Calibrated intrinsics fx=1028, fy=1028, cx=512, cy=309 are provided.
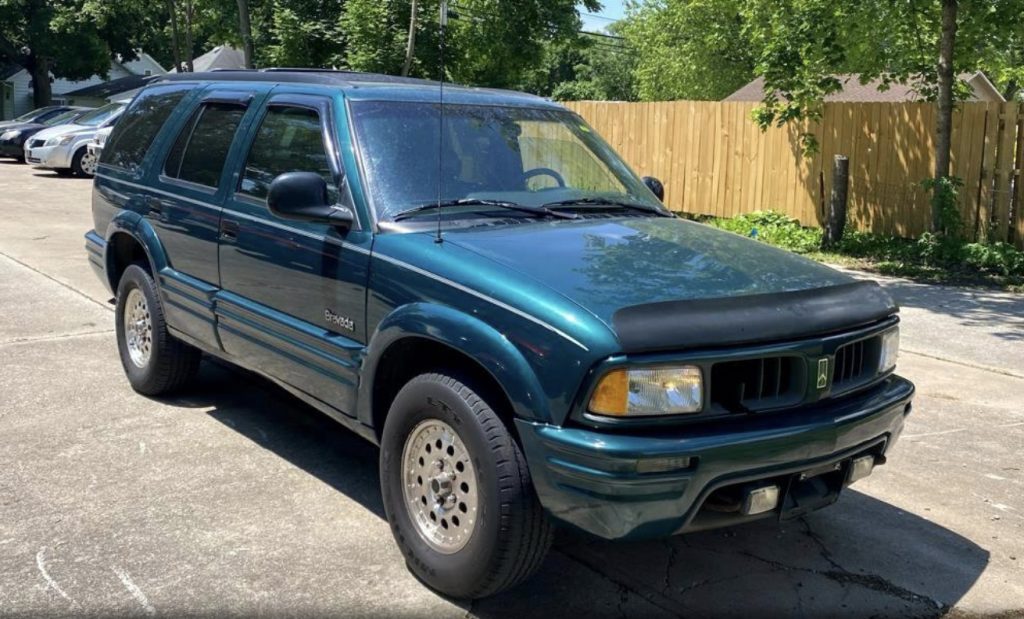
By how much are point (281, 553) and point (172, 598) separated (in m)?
0.52

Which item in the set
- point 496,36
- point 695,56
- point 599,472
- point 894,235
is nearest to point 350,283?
point 599,472

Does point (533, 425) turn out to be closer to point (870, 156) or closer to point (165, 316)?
point (165, 316)

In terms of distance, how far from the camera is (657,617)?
12.3 ft

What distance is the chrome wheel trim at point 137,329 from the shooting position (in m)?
6.19

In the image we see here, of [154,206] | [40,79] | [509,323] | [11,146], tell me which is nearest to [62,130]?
[11,146]

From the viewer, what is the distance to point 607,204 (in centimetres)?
482

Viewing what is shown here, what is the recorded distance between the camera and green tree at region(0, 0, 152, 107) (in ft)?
135

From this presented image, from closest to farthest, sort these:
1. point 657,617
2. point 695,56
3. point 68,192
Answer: point 657,617
point 68,192
point 695,56

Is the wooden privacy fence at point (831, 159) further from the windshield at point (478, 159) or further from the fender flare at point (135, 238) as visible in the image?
the fender flare at point (135, 238)

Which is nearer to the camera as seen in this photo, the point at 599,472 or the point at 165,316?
the point at 599,472

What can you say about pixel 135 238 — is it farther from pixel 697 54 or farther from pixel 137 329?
pixel 697 54

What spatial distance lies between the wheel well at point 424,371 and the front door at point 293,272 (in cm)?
15

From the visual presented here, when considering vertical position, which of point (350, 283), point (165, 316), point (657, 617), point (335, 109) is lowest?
point (657, 617)

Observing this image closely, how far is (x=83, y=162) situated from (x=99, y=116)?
6.08 feet
